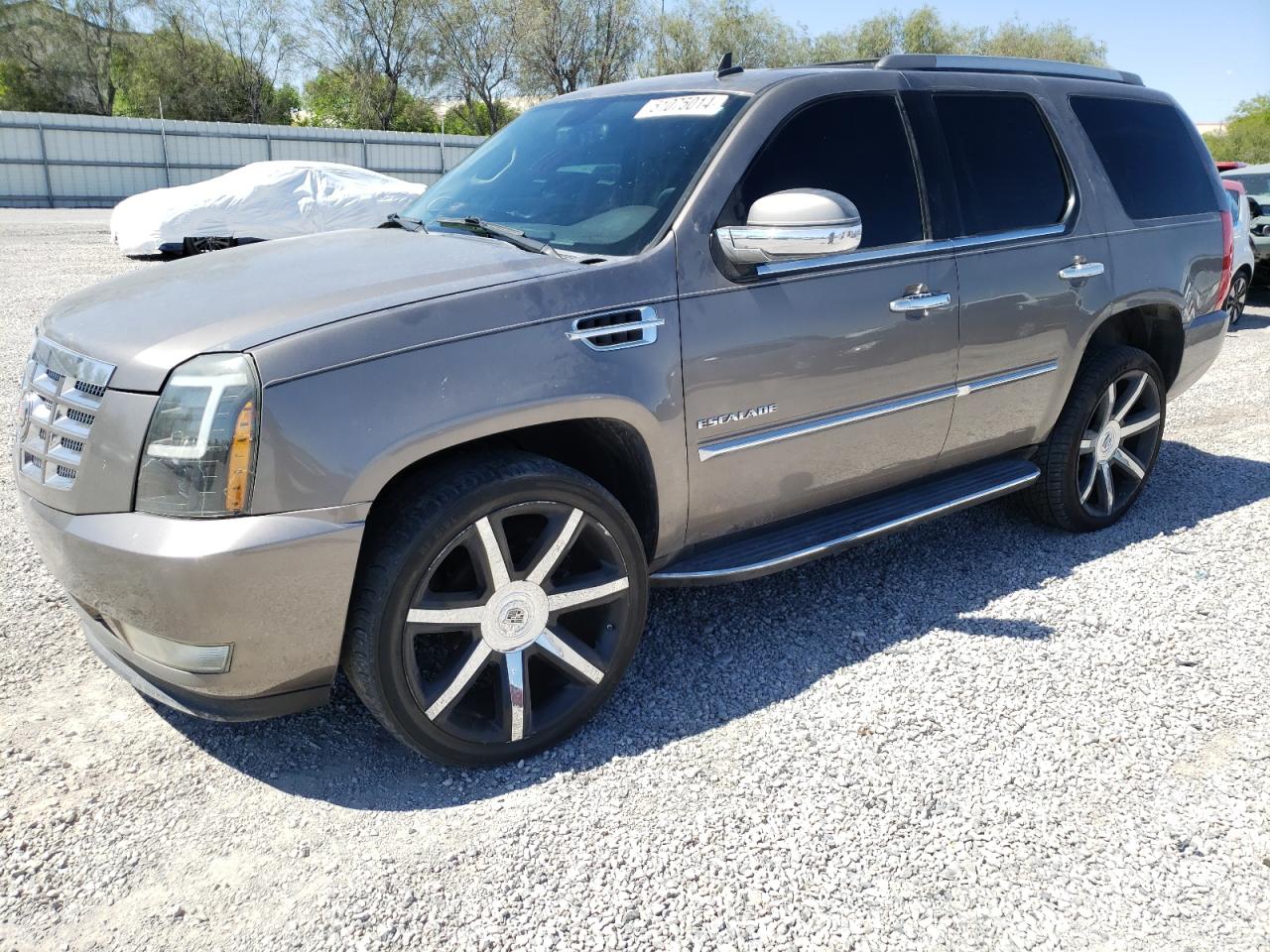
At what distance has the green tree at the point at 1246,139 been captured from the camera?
48.5 m

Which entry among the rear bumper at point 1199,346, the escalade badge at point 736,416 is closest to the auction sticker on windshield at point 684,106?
the escalade badge at point 736,416

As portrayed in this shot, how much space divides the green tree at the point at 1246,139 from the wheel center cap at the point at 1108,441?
49572mm

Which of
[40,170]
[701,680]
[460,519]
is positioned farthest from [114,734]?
[40,170]

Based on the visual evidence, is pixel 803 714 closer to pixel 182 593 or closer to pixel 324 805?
pixel 324 805

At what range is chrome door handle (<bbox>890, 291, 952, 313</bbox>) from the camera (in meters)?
3.50

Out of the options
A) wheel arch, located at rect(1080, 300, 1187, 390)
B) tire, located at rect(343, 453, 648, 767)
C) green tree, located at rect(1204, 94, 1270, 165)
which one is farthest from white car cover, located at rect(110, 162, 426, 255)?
green tree, located at rect(1204, 94, 1270, 165)

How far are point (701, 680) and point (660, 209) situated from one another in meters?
1.56

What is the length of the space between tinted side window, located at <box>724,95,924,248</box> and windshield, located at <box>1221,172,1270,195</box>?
11583mm

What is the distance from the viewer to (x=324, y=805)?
8.90 ft

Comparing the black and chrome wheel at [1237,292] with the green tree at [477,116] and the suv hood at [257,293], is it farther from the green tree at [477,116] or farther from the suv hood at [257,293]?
the green tree at [477,116]

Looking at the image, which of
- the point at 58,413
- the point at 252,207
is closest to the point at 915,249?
the point at 58,413

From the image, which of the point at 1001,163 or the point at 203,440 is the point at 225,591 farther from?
the point at 1001,163

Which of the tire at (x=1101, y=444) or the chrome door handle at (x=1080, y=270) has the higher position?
the chrome door handle at (x=1080, y=270)

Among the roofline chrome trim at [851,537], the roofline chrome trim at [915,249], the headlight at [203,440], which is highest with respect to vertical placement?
the roofline chrome trim at [915,249]
